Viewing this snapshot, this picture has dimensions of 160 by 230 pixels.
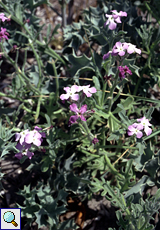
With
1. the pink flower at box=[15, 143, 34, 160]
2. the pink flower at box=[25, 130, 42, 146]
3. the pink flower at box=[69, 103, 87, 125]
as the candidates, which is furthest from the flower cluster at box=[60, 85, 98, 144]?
the pink flower at box=[15, 143, 34, 160]

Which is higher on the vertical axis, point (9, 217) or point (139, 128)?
point (139, 128)

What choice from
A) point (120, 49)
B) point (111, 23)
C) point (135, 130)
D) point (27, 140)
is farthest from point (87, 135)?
point (111, 23)

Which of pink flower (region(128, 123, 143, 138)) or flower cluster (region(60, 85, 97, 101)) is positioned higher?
flower cluster (region(60, 85, 97, 101))

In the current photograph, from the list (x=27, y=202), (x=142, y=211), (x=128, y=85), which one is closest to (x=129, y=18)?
(x=128, y=85)

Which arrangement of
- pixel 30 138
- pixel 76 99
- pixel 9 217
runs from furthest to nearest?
pixel 9 217 < pixel 30 138 < pixel 76 99

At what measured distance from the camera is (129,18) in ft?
8.57

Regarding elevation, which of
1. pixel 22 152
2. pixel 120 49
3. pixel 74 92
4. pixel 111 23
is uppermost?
pixel 111 23

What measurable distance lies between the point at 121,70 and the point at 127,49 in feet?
0.49

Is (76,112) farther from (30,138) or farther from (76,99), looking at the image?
(30,138)

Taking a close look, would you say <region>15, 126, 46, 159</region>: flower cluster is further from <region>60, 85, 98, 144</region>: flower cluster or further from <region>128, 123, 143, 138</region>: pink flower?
<region>128, 123, 143, 138</region>: pink flower

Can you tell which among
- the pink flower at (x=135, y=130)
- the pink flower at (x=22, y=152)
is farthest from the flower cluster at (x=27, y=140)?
the pink flower at (x=135, y=130)

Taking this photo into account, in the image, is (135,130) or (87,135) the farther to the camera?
(87,135)

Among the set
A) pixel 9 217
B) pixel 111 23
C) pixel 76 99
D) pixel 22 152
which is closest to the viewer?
pixel 76 99

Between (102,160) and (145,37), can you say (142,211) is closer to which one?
(102,160)
